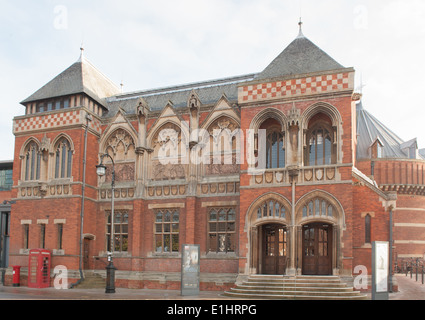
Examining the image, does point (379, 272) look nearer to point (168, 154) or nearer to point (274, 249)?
point (274, 249)

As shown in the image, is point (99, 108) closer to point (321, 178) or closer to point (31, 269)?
point (31, 269)

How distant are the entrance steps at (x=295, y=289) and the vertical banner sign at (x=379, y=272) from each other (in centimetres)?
329

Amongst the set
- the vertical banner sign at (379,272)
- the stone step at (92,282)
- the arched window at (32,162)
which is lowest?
the stone step at (92,282)

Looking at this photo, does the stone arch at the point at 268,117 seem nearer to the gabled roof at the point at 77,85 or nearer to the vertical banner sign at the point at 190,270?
the vertical banner sign at the point at 190,270

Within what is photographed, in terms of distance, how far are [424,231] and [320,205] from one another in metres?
19.9

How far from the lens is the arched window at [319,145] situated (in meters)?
24.5

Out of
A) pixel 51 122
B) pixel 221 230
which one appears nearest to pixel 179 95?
pixel 51 122

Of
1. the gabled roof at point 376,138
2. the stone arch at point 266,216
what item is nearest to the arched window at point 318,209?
the stone arch at point 266,216

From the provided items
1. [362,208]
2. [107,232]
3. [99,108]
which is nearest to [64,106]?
[99,108]

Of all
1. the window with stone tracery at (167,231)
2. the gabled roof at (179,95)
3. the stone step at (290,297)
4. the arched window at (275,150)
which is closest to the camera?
the stone step at (290,297)

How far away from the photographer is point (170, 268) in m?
27.2

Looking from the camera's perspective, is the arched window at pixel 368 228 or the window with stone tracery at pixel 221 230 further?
the window with stone tracery at pixel 221 230

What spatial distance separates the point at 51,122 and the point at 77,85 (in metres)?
2.74

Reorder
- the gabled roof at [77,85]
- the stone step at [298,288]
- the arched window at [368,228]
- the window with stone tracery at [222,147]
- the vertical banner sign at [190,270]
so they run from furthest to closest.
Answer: the gabled roof at [77,85] < the window with stone tracery at [222,147] < the arched window at [368,228] < the vertical banner sign at [190,270] < the stone step at [298,288]
